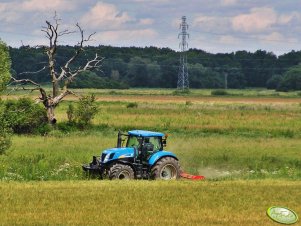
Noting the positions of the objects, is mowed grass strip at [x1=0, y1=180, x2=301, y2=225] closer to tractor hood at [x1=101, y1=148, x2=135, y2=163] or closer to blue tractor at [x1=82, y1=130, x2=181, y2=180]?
blue tractor at [x1=82, y1=130, x2=181, y2=180]

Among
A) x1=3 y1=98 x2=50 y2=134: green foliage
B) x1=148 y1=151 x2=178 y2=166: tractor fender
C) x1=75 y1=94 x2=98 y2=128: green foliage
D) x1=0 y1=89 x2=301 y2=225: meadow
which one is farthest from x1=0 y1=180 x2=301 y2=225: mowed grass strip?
x1=75 y1=94 x2=98 y2=128: green foliage

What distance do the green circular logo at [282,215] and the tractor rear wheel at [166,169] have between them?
8.08 meters

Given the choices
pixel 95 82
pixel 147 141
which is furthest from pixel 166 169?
pixel 95 82

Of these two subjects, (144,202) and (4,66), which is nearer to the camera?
(144,202)

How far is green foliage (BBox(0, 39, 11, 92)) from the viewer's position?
105 feet

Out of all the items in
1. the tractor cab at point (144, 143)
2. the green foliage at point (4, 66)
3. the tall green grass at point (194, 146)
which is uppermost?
A: the green foliage at point (4, 66)

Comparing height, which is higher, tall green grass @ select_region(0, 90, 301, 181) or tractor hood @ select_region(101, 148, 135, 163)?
tractor hood @ select_region(101, 148, 135, 163)

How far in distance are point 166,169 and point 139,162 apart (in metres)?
1.12

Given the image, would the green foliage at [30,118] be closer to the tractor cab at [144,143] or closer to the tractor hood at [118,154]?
the tractor cab at [144,143]

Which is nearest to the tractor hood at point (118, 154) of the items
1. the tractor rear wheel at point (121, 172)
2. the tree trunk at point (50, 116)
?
the tractor rear wheel at point (121, 172)

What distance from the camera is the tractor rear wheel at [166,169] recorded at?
2838 cm

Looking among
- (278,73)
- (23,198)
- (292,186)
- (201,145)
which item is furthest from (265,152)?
(278,73)

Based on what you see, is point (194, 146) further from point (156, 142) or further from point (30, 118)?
point (30, 118)

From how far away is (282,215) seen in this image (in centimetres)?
2005
